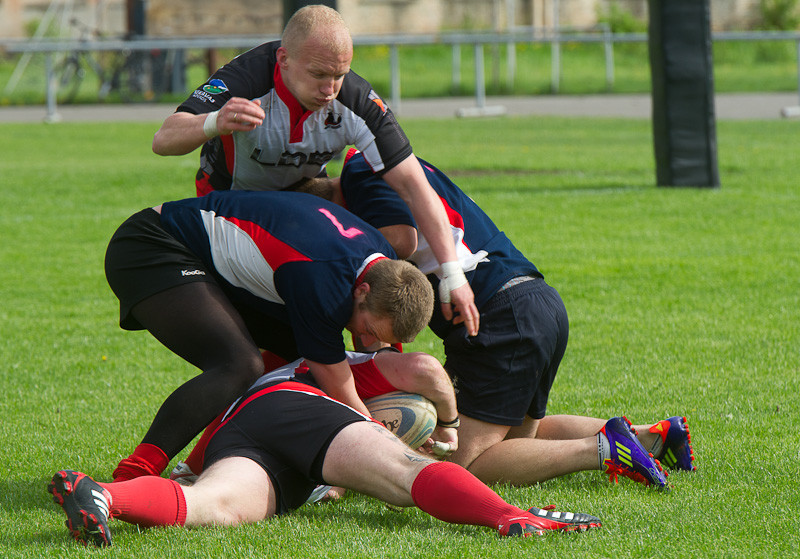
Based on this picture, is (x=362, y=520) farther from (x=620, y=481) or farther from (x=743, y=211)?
(x=743, y=211)

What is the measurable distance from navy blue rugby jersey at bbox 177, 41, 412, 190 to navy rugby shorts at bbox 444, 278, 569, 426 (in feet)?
2.58

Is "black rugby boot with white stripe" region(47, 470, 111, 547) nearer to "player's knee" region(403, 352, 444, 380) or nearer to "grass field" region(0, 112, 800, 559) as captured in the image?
"grass field" region(0, 112, 800, 559)

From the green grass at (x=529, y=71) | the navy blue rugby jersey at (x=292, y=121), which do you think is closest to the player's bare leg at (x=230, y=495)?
the navy blue rugby jersey at (x=292, y=121)

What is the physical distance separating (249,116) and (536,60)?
33.1 metres

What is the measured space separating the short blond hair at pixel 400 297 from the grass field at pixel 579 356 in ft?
2.31

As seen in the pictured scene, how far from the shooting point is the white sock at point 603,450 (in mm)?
4453

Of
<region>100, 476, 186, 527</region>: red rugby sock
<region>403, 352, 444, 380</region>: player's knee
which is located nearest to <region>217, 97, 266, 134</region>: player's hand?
<region>403, 352, 444, 380</region>: player's knee

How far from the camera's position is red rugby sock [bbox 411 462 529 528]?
3848 millimetres

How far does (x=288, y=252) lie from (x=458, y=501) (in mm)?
1137

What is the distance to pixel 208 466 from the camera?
13.7ft

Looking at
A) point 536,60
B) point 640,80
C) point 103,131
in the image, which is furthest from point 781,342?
point 536,60

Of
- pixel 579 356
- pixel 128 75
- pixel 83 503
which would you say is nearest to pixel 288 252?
pixel 83 503

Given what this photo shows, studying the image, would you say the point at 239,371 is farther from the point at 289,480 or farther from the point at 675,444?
the point at 675,444

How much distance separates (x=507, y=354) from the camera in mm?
4676
